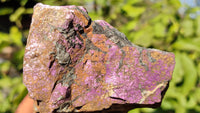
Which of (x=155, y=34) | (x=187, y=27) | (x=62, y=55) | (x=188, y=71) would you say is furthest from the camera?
(x=187, y=27)

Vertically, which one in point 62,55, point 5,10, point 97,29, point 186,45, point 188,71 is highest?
point 5,10

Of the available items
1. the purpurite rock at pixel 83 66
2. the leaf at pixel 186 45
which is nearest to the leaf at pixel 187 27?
the leaf at pixel 186 45

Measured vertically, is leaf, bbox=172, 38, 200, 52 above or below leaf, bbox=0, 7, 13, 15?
below

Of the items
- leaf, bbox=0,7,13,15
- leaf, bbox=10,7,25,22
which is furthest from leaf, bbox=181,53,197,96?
leaf, bbox=0,7,13,15

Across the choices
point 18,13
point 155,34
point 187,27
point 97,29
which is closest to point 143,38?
point 155,34

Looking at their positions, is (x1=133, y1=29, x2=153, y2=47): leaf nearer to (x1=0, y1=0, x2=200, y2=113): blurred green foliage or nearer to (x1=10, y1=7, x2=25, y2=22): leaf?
(x1=0, y1=0, x2=200, y2=113): blurred green foliage

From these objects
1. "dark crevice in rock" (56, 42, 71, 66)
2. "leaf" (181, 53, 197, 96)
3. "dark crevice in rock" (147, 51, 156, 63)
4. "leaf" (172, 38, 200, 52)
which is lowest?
"leaf" (181, 53, 197, 96)

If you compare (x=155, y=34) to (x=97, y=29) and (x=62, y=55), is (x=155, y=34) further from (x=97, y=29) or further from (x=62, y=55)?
(x=62, y=55)

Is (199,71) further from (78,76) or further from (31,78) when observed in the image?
(31,78)

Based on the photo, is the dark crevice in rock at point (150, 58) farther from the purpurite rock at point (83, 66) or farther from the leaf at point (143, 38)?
the leaf at point (143, 38)
